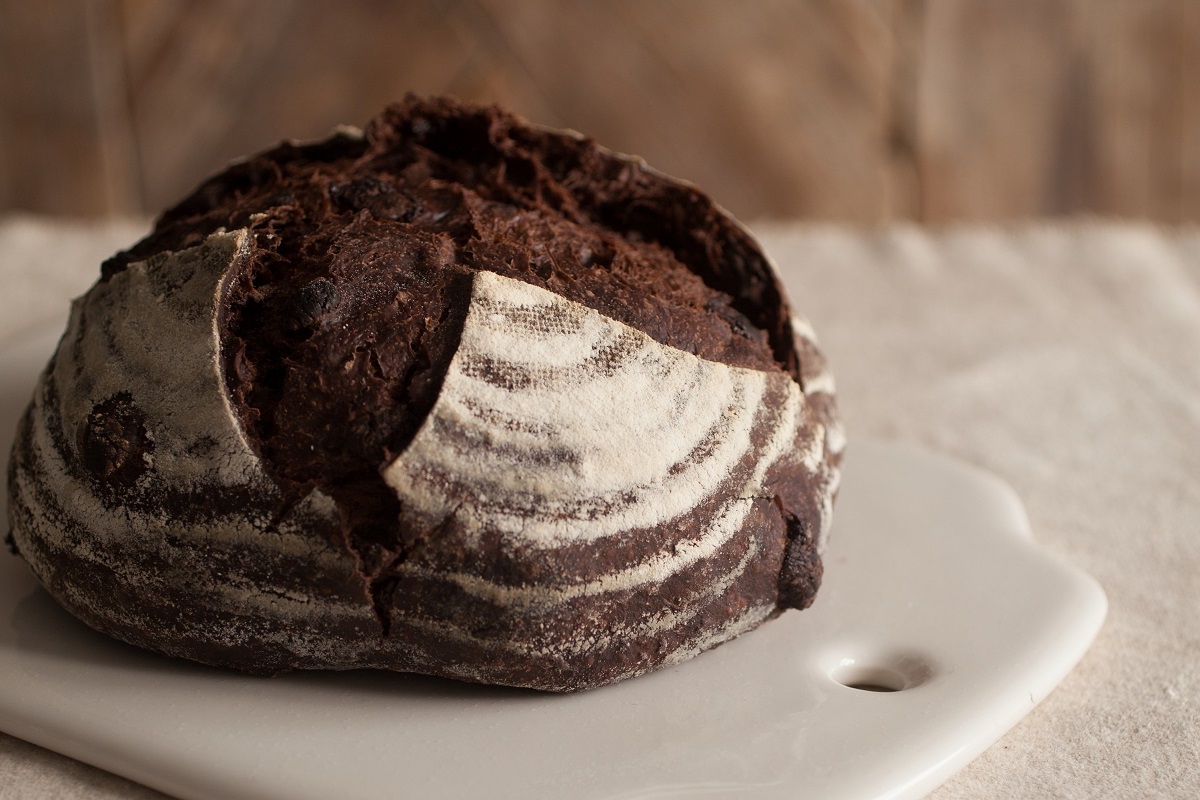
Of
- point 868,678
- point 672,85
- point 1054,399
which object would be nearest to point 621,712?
point 868,678

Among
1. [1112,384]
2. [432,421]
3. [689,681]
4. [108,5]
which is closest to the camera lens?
[432,421]

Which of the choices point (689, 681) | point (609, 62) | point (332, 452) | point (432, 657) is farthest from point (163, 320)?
point (609, 62)

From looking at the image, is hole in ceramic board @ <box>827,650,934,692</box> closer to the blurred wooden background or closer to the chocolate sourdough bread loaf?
the chocolate sourdough bread loaf

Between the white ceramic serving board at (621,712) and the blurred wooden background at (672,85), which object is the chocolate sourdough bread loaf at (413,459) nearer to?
the white ceramic serving board at (621,712)

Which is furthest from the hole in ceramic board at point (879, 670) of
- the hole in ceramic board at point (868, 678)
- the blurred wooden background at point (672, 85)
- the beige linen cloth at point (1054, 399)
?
the blurred wooden background at point (672, 85)

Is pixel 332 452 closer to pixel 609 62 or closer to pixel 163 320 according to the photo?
pixel 163 320

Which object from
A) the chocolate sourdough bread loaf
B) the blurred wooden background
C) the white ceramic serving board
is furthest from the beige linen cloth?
the blurred wooden background
